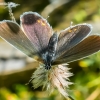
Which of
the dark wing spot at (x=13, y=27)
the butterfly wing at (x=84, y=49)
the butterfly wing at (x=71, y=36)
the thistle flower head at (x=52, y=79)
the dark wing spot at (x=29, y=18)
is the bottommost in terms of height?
the thistle flower head at (x=52, y=79)

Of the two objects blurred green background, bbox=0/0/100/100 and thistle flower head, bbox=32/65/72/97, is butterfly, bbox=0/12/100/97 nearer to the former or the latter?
thistle flower head, bbox=32/65/72/97

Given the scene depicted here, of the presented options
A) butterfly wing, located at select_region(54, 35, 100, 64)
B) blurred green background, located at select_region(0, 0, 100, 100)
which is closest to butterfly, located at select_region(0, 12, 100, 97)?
butterfly wing, located at select_region(54, 35, 100, 64)

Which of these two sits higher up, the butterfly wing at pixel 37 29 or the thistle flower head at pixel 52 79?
the butterfly wing at pixel 37 29

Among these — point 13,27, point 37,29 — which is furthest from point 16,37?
point 37,29

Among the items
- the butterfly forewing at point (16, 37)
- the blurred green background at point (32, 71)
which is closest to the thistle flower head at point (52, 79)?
the butterfly forewing at point (16, 37)

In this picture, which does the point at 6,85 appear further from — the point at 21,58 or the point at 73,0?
the point at 73,0

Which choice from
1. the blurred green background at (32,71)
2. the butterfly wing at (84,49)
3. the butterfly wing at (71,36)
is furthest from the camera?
the blurred green background at (32,71)

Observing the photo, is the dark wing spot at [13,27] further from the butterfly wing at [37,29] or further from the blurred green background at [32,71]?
the blurred green background at [32,71]
